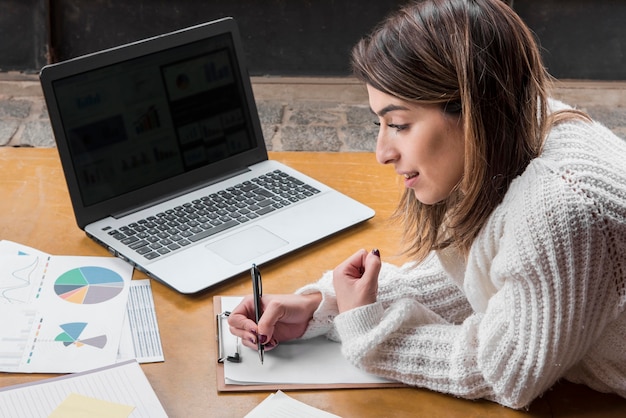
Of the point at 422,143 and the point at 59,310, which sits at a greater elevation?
the point at 422,143

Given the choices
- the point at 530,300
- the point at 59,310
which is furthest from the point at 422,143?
the point at 59,310

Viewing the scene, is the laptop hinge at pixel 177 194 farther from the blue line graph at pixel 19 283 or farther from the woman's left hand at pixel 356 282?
the woman's left hand at pixel 356 282

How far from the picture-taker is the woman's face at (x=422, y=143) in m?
1.30

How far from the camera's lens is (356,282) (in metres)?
1.42

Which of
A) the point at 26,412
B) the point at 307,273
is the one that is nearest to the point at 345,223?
the point at 307,273

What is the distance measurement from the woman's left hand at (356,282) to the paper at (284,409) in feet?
0.63

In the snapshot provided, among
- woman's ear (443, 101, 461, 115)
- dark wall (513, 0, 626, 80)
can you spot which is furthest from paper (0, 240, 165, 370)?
dark wall (513, 0, 626, 80)

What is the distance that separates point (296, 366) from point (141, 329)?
251 mm

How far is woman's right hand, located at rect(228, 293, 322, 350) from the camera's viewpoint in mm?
1369

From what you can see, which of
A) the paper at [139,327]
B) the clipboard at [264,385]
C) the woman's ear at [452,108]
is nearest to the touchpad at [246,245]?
the paper at [139,327]

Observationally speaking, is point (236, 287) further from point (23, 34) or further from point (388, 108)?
point (23, 34)

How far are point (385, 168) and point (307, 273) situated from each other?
0.44 metres

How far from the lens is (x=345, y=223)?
68.3 inches

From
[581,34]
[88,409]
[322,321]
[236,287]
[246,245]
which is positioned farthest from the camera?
[581,34]
